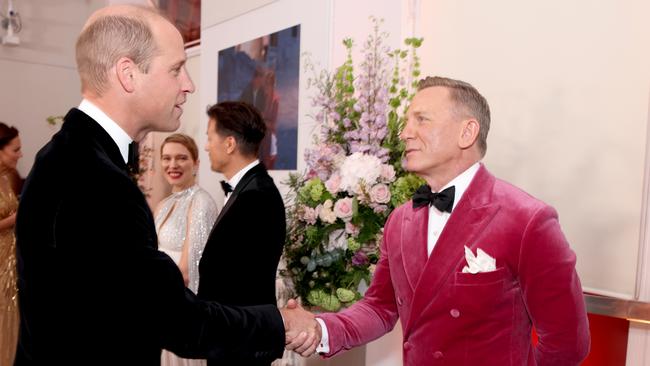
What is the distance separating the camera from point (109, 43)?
5.21 feet

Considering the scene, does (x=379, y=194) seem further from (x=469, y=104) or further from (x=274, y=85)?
(x=274, y=85)

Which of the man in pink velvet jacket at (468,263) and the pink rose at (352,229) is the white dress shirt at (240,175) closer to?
the pink rose at (352,229)

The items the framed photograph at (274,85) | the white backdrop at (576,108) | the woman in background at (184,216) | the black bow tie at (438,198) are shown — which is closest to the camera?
the black bow tie at (438,198)

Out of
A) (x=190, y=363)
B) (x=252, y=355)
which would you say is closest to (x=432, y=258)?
(x=252, y=355)

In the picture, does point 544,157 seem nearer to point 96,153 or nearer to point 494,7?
point 494,7

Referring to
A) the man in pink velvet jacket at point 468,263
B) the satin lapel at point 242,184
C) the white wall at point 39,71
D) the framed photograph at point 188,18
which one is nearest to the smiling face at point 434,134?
the man in pink velvet jacket at point 468,263

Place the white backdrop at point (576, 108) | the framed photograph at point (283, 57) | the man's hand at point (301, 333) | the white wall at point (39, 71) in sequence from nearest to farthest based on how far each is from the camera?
the man's hand at point (301, 333) → the white backdrop at point (576, 108) → the framed photograph at point (283, 57) → the white wall at point (39, 71)

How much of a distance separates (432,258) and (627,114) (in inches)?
54.3

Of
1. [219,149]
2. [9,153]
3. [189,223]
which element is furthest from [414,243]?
[9,153]

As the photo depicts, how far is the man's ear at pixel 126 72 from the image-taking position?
1.59 meters

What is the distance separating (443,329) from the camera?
1.87m

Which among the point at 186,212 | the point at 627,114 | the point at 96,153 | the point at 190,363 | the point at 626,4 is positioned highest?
the point at 626,4

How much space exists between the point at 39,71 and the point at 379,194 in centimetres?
666

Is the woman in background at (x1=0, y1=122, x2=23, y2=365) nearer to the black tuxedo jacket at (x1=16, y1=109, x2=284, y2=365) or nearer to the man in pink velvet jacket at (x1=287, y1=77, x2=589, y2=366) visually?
the man in pink velvet jacket at (x1=287, y1=77, x2=589, y2=366)
